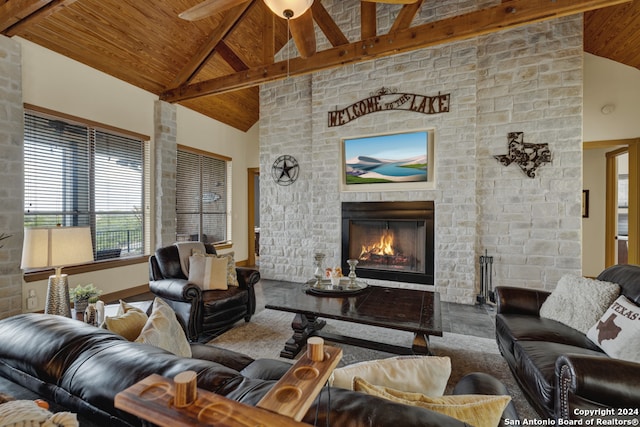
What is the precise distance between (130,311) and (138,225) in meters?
3.71

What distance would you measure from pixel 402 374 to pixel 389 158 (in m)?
3.73

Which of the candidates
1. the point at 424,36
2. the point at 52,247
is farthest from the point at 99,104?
the point at 424,36

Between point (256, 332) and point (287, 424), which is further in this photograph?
point (256, 332)

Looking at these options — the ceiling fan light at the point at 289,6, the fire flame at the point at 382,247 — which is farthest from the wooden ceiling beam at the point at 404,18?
the fire flame at the point at 382,247

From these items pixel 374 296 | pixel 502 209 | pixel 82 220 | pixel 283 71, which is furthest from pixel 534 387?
pixel 82 220

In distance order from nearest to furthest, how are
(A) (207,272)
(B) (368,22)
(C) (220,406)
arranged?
(C) (220,406), (A) (207,272), (B) (368,22)

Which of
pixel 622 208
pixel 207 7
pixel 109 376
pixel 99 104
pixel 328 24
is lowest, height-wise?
pixel 109 376

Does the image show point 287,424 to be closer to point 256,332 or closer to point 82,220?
point 256,332

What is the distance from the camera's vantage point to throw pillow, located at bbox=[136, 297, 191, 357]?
4.03ft

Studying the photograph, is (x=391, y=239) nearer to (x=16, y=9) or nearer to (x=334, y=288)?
(x=334, y=288)

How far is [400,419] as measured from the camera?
0.63 m

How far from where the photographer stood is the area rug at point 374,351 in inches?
89.1

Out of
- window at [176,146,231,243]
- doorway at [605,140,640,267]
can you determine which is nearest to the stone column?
window at [176,146,231,243]

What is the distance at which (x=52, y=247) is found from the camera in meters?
1.84
